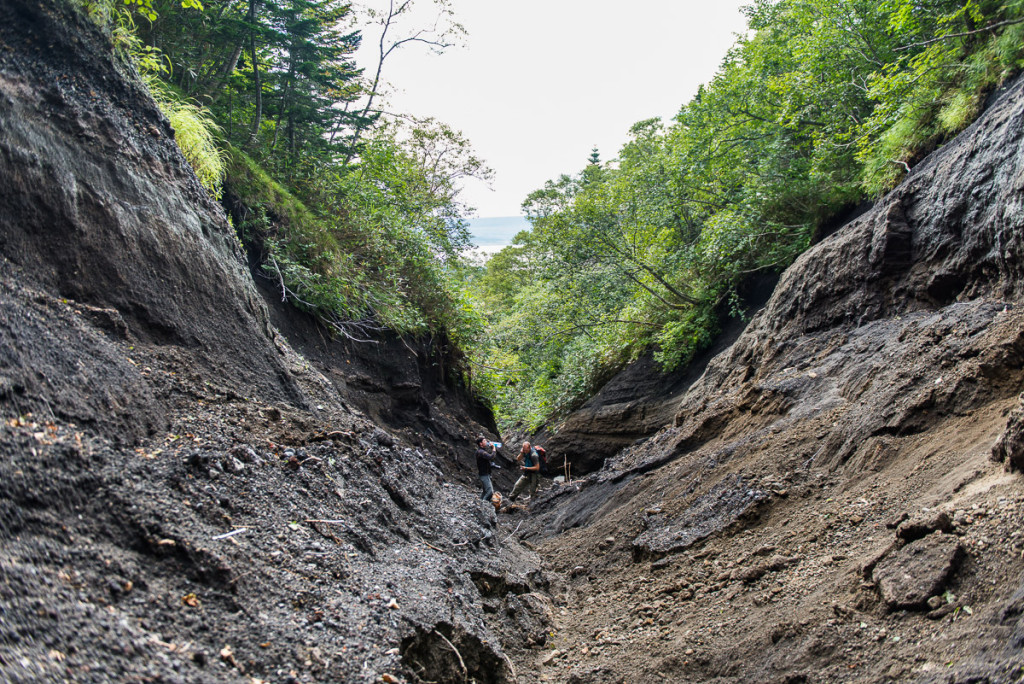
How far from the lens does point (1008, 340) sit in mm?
5141

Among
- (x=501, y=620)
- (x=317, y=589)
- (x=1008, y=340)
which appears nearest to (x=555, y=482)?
(x=501, y=620)

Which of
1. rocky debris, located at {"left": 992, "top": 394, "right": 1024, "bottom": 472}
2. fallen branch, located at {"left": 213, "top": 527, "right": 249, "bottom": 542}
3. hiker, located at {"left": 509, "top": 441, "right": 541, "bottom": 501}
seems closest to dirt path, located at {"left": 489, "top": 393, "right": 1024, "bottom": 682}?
rocky debris, located at {"left": 992, "top": 394, "right": 1024, "bottom": 472}

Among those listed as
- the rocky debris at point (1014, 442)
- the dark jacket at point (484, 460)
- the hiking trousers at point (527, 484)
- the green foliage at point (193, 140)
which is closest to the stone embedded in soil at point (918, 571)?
the rocky debris at point (1014, 442)

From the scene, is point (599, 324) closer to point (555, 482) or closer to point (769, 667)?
point (555, 482)

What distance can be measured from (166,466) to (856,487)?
5.60 metres

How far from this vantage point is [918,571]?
12.2ft

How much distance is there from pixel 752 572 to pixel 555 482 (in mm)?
9393

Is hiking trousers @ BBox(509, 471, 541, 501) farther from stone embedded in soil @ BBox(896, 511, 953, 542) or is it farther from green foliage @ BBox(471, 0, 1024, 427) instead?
stone embedded in soil @ BBox(896, 511, 953, 542)

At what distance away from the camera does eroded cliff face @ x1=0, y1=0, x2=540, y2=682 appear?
254 cm

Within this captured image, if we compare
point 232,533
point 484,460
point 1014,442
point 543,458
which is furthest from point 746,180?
point 232,533

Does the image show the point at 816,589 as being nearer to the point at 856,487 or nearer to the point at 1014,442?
the point at 856,487

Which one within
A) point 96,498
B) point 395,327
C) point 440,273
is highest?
point 440,273

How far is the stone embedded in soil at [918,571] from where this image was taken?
355cm

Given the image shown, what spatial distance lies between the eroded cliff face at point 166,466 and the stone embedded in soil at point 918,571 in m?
2.73
